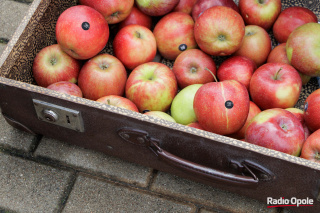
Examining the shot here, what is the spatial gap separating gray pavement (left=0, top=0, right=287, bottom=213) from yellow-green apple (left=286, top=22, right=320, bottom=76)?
451 mm

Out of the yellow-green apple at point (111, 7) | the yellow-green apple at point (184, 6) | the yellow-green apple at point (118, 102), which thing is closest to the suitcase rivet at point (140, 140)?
the yellow-green apple at point (118, 102)

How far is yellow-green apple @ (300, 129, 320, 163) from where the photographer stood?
0.90m

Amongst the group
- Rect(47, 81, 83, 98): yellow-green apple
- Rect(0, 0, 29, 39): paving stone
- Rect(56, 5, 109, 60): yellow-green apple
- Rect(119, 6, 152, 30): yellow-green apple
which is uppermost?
Rect(119, 6, 152, 30): yellow-green apple

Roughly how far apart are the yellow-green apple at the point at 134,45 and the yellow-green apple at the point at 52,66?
0.16 metres

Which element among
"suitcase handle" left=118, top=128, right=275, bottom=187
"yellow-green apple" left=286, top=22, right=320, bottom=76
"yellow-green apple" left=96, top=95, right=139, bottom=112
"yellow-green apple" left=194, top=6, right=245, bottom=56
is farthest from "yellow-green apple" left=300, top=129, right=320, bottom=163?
"yellow-green apple" left=96, top=95, right=139, bottom=112

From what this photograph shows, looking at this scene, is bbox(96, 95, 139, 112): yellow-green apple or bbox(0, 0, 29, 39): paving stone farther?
bbox(0, 0, 29, 39): paving stone

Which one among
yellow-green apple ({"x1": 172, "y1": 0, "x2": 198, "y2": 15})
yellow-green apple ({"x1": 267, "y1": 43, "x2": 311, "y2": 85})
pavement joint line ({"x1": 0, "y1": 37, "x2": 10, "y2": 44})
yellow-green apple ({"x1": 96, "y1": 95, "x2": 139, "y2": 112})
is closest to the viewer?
yellow-green apple ({"x1": 96, "y1": 95, "x2": 139, "y2": 112})

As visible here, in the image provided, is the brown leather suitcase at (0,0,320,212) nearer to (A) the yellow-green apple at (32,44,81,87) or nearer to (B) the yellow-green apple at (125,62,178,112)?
(A) the yellow-green apple at (32,44,81,87)

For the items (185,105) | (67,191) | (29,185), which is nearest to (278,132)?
(185,105)

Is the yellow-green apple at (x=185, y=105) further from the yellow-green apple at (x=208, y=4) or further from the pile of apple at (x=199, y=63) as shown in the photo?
the yellow-green apple at (x=208, y=4)

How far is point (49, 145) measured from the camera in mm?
1217

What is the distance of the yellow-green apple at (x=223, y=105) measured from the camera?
0.95 m

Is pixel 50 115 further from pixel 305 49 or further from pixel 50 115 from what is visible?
pixel 305 49

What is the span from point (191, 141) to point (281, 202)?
1.07ft
